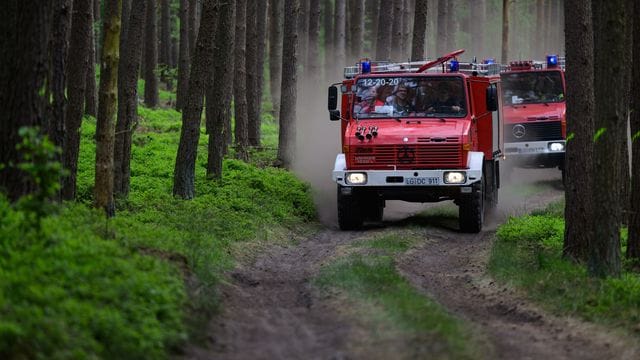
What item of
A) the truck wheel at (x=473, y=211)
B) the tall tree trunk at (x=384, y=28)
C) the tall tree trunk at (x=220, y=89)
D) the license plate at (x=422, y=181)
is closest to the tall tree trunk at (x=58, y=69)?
the license plate at (x=422, y=181)

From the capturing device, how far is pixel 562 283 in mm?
11398

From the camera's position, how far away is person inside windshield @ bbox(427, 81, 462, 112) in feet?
60.1

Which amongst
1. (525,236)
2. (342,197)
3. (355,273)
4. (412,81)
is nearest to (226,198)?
(342,197)

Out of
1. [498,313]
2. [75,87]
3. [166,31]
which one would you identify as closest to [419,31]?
[75,87]

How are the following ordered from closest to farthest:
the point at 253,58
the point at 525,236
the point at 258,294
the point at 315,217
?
the point at 258,294 < the point at 525,236 < the point at 315,217 < the point at 253,58

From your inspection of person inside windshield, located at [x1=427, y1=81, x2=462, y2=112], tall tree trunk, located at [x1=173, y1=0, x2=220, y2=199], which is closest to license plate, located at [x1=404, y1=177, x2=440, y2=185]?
person inside windshield, located at [x1=427, y1=81, x2=462, y2=112]

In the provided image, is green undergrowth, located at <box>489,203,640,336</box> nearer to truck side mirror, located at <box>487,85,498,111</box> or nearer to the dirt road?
the dirt road

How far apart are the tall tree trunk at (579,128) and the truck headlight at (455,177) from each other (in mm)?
4020

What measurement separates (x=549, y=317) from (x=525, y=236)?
5925mm

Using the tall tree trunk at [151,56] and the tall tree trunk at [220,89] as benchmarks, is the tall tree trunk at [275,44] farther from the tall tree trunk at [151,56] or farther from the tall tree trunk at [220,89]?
the tall tree trunk at [220,89]

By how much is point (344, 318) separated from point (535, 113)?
673 inches

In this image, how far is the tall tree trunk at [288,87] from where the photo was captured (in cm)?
2478

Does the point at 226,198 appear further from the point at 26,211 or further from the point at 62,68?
the point at 26,211

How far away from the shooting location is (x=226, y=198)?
18438 mm
